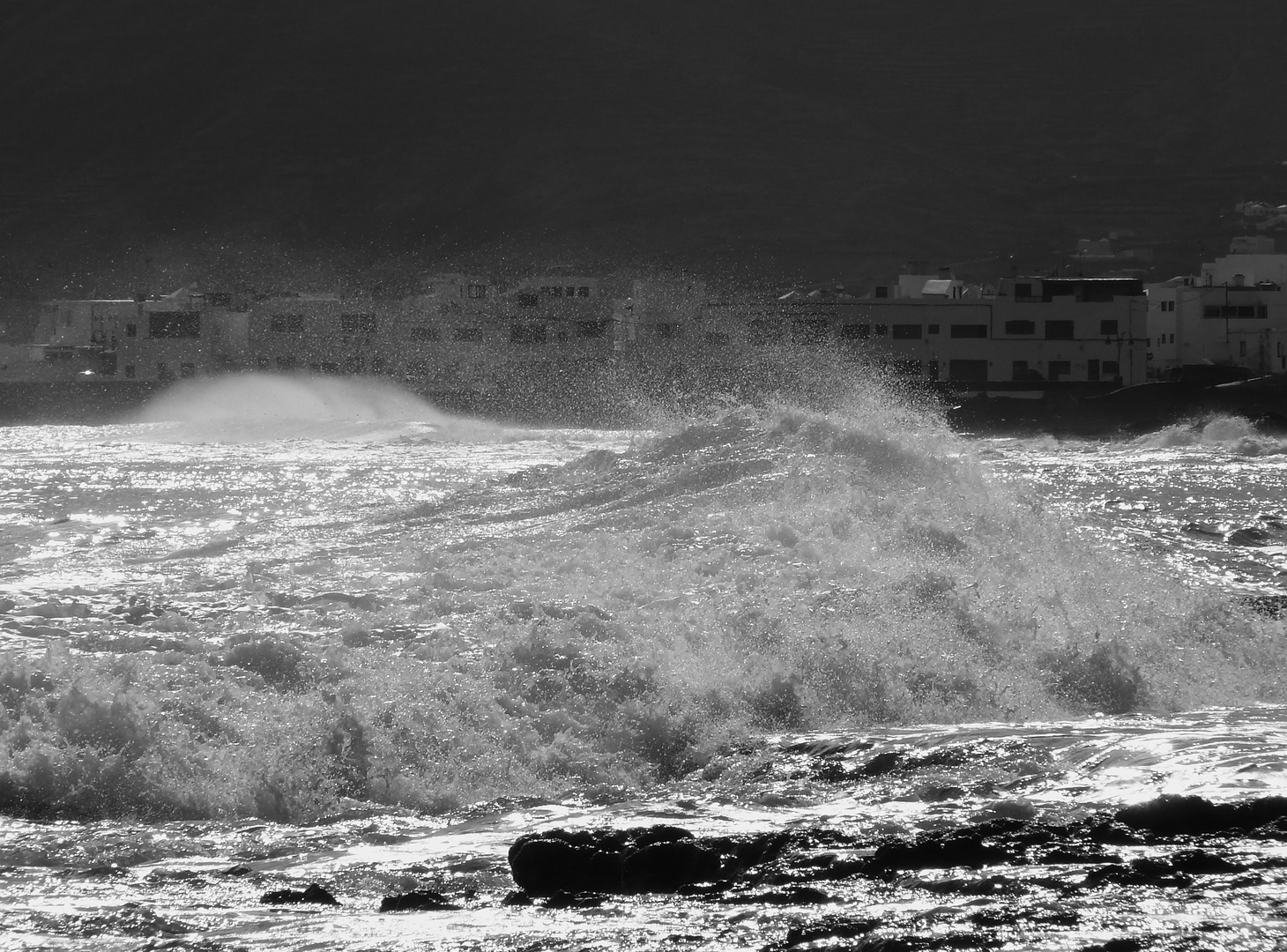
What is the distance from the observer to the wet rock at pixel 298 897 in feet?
23.6

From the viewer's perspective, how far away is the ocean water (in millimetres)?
6910

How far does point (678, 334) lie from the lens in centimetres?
7138

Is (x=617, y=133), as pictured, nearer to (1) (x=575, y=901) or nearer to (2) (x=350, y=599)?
(2) (x=350, y=599)

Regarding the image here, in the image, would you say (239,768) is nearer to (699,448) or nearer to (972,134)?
(699,448)

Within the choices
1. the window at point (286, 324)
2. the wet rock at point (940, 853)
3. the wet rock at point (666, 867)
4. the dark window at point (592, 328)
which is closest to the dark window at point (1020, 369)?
the dark window at point (592, 328)

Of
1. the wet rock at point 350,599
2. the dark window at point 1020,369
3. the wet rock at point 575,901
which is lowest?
the wet rock at point 575,901

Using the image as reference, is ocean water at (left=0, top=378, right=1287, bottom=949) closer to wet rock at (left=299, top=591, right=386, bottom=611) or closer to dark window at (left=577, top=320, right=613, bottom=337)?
wet rock at (left=299, top=591, right=386, bottom=611)

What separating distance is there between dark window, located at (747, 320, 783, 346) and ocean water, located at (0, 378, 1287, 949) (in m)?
48.4

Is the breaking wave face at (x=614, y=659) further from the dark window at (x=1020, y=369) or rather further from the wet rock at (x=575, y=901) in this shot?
the dark window at (x=1020, y=369)

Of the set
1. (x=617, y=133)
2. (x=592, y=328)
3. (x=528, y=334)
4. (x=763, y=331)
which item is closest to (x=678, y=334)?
(x=763, y=331)

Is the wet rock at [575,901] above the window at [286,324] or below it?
below

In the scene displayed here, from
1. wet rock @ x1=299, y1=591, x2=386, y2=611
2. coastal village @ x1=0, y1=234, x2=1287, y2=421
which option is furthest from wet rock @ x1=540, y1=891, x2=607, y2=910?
coastal village @ x1=0, y1=234, x2=1287, y2=421

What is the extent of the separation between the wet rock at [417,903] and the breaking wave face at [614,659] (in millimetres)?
1779

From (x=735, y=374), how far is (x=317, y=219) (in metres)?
98.9
